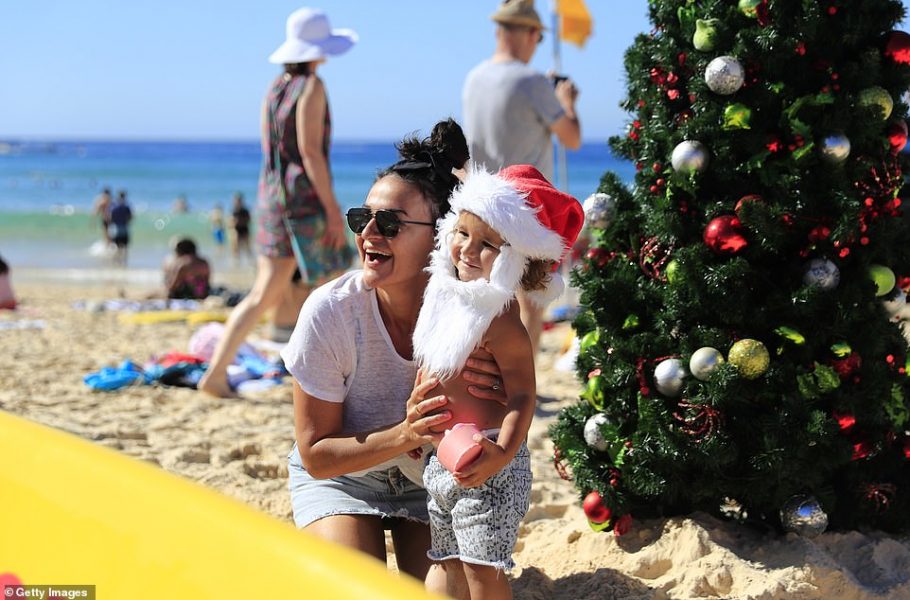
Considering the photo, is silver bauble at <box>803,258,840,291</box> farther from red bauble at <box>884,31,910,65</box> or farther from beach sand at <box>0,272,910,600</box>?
beach sand at <box>0,272,910,600</box>

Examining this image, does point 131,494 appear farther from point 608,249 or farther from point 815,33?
point 815,33

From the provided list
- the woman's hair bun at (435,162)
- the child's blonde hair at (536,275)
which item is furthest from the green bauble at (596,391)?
the woman's hair bun at (435,162)

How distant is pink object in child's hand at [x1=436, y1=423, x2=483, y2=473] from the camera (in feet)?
7.32

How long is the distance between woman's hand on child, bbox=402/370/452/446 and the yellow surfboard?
734mm

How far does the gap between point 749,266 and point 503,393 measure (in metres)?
0.90

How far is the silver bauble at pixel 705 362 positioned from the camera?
283 cm

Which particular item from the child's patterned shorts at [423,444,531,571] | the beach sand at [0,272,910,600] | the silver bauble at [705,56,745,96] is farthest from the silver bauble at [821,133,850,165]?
the child's patterned shorts at [423,444,531,571]

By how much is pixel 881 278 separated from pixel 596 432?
3.14ft

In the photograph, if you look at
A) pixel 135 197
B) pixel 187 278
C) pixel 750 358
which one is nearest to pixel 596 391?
pixel 750 358

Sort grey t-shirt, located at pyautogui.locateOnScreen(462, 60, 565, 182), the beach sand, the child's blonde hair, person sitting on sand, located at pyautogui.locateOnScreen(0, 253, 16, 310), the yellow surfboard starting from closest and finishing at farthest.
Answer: the yellow surfboard
the child's blonde hair
the beach sand
grey t-shirt, located at pyautogui.locateOnScreen(462, 60, 565, 182)
person sitting on sand, located at pyautogui.locateOnScreen(0, 253, 16, 310)

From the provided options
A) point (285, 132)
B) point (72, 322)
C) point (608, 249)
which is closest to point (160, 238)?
point (72, 322)

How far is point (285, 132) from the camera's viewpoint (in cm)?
551

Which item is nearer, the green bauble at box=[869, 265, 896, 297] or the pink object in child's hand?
Answer: the pink object in child's hand

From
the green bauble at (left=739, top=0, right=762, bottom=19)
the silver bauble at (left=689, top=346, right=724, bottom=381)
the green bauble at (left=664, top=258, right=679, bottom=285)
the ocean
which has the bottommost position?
the ocean
